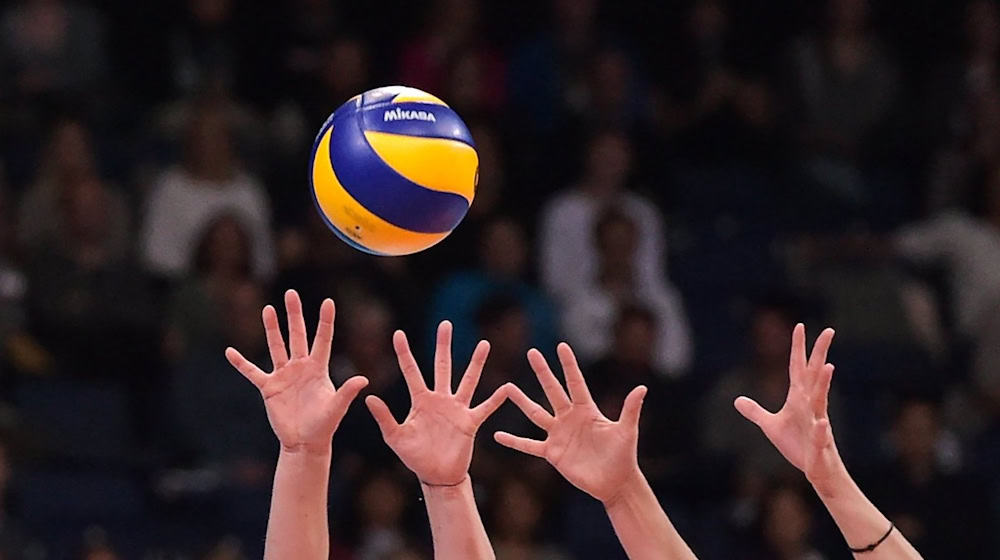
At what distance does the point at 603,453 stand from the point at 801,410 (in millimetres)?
515

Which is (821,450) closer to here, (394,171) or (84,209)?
(394,171)

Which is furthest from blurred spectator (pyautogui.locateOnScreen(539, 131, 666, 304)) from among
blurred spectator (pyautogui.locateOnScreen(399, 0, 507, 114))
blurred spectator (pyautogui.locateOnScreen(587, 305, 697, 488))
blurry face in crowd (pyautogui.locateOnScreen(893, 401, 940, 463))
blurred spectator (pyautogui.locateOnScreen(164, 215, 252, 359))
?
blurred spectator (pyautogui.locateOnScreen(164, 215, 252, 359))

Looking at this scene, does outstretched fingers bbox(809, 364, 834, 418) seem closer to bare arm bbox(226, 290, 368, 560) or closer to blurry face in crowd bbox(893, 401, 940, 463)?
bare arm bbox(226, 290, 368, 560)

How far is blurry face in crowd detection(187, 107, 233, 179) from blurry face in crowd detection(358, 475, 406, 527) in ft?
8.23

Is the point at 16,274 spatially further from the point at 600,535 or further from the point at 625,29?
the point at 625,29

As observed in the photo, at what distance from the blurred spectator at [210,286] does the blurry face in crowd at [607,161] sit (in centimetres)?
230

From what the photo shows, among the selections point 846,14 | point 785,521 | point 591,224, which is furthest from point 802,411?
point 846,14

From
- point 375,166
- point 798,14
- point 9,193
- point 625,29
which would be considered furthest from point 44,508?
point 798,14

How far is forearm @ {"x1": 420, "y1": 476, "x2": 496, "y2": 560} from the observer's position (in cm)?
436

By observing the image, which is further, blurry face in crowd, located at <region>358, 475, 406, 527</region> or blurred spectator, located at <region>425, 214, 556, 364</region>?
blurred spectator, located at <region>425, 214, 556, 364</region>

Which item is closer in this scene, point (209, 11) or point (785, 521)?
point (785, 521)

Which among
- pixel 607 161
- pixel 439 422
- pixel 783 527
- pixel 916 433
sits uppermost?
pixel 607 161

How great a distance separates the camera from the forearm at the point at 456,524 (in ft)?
14.3

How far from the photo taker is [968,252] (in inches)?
434
